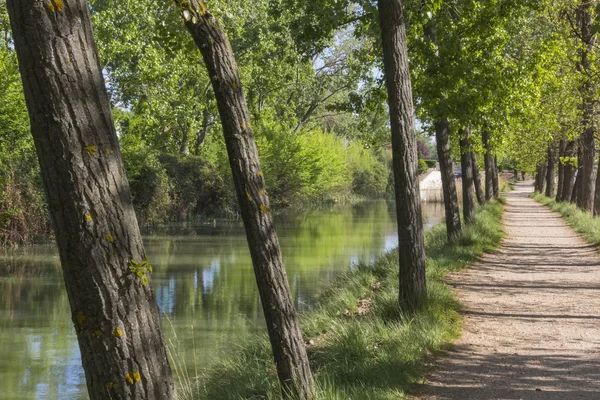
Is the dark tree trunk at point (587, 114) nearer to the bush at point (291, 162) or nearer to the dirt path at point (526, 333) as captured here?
the dirt path at point (526, 333)

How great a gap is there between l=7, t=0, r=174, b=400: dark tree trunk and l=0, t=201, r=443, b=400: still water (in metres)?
2.64

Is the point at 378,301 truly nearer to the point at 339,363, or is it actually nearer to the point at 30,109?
the point at 339,363

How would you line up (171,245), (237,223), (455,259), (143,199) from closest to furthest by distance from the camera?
(455,259), (171,245), (143,199), (237,223)

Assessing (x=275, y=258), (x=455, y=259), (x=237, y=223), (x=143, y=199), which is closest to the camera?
(x=275, y=258)

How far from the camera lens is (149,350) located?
377 cm

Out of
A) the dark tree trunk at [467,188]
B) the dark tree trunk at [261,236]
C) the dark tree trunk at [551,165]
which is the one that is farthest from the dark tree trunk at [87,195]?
the dark tree trunk at [551,165]

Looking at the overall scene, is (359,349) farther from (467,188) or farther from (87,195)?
(467,188)

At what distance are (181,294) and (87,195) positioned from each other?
1407 centimetres

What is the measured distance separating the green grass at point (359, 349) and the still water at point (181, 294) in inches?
26.7

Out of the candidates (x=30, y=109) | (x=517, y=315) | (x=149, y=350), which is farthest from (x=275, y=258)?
(x=517, y=315)

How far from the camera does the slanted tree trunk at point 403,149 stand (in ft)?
31.8

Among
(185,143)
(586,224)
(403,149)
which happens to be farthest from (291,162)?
(403,149)

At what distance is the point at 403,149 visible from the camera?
32.2 feet

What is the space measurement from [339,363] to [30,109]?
496cm
